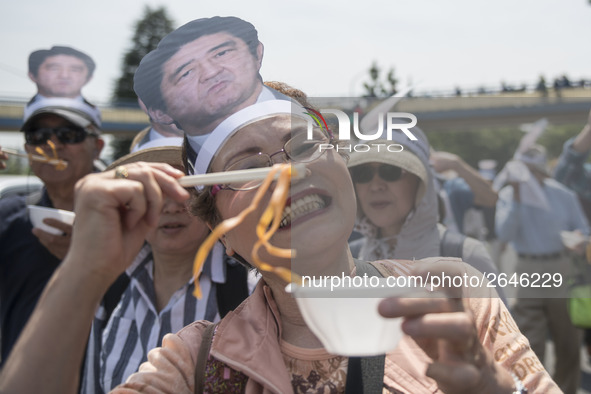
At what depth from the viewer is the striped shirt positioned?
2268 mm

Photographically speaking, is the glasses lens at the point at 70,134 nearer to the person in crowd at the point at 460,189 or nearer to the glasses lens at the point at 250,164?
the person in crowd at the point at 460,189

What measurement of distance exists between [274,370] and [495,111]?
1603 mm

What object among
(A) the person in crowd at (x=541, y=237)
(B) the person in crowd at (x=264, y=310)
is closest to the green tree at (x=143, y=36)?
(A) the person in crowd at (x=541, y=237)

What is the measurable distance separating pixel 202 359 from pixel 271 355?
0.61 ft

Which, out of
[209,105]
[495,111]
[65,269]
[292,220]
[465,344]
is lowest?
[465,344]

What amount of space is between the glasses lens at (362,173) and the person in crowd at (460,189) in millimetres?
1109

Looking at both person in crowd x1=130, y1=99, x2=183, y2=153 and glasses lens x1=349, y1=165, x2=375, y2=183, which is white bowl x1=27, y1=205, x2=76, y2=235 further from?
glasses lens x1=349, y1=165, x2=375, y2=183

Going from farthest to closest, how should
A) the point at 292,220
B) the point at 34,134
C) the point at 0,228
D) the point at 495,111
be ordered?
the point at 34,134
the point at 0,228
the point at 495,111
the point at 292,220

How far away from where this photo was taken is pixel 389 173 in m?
2.06

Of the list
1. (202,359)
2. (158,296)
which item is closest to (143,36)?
(158,296)

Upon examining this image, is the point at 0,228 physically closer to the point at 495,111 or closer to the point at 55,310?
the point at 55,310

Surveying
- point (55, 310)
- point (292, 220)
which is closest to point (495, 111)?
point (292, 220)

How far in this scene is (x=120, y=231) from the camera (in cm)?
125

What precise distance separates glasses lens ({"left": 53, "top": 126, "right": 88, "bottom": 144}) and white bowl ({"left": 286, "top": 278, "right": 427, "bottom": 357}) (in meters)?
2.85
